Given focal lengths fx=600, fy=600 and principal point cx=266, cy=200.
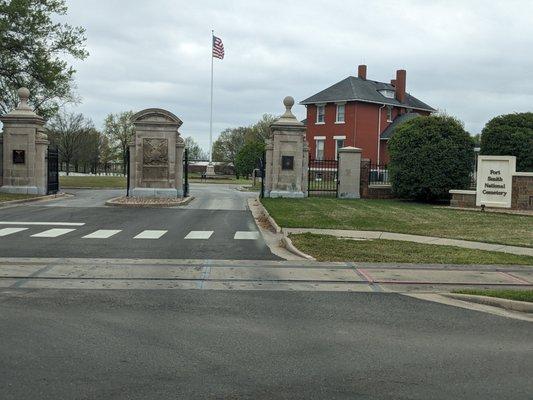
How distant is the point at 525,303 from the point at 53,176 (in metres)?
24.6

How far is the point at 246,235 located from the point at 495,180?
1196 centimetres

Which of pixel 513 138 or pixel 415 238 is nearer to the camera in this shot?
pixel 415 238

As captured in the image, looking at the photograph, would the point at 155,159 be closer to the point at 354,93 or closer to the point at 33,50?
the point at 33,50

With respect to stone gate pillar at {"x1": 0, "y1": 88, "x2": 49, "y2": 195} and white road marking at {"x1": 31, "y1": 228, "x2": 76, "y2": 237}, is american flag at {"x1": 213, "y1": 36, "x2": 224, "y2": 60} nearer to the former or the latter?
stone gate pillar at {"x1": 0, "y1": 88, "x2": 49, "y2": 195}

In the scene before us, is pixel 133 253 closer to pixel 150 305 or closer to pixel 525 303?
pixel 150 305

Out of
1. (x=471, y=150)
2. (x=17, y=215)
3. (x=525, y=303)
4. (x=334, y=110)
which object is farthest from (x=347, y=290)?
(x=334, y=110)

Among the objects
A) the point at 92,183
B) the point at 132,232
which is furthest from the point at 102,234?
the point at 92,183

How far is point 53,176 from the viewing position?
92.8 ft

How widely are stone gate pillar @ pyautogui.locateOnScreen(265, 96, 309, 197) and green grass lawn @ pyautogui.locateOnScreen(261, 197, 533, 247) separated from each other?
3576mm

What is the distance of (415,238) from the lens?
46.8ft

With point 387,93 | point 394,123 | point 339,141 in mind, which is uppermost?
point 387,93

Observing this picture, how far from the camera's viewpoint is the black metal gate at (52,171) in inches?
1074

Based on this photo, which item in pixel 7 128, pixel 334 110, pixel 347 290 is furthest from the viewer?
pixel 334 110

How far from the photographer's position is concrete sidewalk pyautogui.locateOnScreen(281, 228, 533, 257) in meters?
12.7
